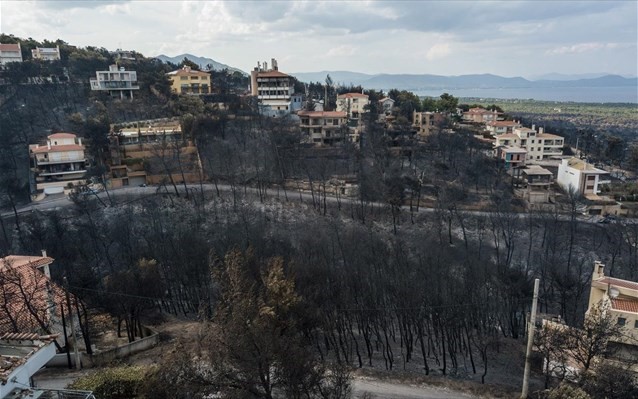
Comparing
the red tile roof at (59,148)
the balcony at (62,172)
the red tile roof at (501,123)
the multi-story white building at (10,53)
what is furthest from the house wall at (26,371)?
the multi-story white building at (10,53)

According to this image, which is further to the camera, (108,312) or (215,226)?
(215,226)

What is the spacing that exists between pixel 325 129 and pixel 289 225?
1824 centimetres

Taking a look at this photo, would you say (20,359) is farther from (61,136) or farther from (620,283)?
(61,136)

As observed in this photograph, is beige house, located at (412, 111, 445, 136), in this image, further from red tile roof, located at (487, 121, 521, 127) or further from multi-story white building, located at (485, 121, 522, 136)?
red tile roof, located at (487, 121, 521, 127)

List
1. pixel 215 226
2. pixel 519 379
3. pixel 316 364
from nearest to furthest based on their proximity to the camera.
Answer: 1. pixel 316 364
2. pixel 519 379
3. pixel 215 226

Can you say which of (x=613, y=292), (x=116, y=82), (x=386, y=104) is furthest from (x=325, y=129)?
(x=613, y=292)

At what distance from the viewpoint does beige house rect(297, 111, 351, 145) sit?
50.4 meters

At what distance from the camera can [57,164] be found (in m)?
40.0

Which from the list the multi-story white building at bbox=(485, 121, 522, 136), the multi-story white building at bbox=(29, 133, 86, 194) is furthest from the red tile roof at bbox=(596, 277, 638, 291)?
the multi-story white building at bbox=(29, 133, 86, 194)

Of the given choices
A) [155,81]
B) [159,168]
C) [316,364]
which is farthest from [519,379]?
[155,81]

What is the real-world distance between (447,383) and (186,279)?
14.9 m

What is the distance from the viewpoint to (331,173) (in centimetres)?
4412

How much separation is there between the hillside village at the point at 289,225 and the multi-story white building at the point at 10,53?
445mm

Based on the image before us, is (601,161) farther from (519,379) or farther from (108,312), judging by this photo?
(108,312)
